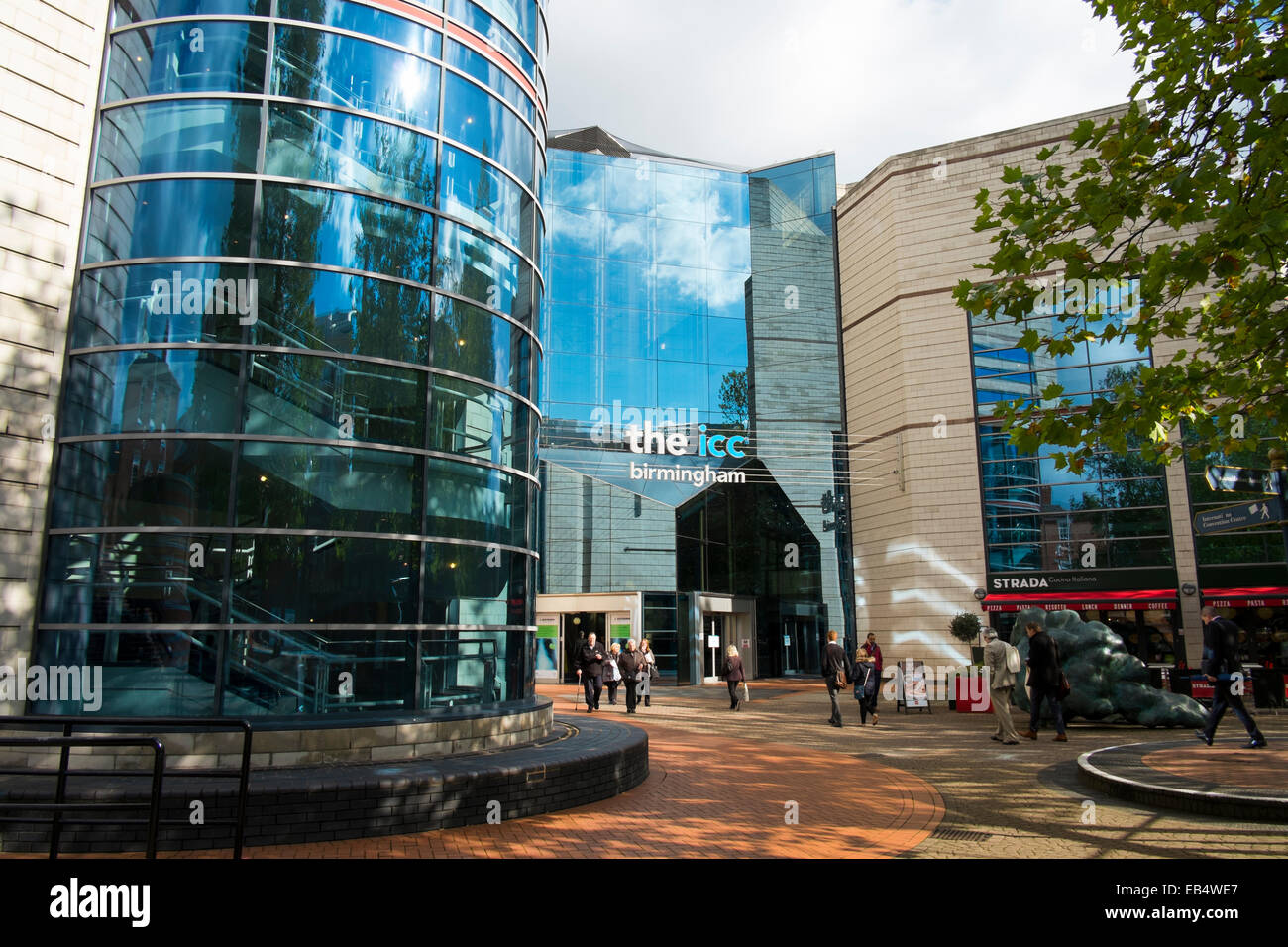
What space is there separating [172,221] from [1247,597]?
27.7m

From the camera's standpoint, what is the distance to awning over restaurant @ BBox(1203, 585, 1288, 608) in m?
23.4

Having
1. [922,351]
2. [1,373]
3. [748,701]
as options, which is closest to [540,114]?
[1,373]

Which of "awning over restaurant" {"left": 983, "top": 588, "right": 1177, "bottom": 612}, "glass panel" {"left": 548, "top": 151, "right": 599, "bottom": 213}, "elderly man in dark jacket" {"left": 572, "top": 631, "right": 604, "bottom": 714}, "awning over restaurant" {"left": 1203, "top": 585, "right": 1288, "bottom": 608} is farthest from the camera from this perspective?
"glass panel" {"left": 548, "top": 151, "right": 599, "bottom": 213}

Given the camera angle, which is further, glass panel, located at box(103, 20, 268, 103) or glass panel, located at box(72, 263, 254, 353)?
glass panel, located at box(103, 20, 268, 103)

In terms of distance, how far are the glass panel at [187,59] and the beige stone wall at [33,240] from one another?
289 mm

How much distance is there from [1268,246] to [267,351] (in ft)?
29.2

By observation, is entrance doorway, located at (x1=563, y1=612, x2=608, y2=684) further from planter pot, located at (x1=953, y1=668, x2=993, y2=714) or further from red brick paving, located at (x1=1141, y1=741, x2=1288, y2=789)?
red brick paving, located at (x1=1141, y1=741, x2=1288, y2=789)

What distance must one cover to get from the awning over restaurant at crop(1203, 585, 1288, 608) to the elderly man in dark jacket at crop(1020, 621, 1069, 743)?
1378 centimetres

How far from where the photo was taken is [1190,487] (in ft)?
83.8

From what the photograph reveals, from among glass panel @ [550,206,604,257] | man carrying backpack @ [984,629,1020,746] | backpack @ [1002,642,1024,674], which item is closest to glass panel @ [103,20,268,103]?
man carrying backpack @ [984,629,1020,746]

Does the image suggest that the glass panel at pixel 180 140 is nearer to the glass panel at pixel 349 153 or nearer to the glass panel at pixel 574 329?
the glass panel at pixel 349 153

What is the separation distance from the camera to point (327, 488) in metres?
8.44

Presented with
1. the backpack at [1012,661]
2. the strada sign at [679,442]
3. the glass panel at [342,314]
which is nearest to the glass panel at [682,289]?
the strada sign at [679,442]
